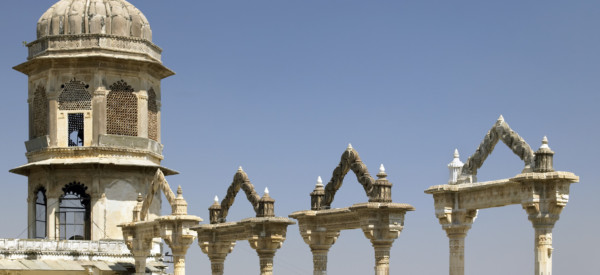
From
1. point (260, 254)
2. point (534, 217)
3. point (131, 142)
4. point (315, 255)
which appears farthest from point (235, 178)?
point (534, 217)

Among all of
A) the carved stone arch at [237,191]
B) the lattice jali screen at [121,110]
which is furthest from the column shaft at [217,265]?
the lattice jali screen at [121,110]

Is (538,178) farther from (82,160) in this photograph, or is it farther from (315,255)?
(82,160)

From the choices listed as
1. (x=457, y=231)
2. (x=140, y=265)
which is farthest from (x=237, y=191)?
(x=457, y=231)

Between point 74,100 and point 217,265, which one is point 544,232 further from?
point 74,100

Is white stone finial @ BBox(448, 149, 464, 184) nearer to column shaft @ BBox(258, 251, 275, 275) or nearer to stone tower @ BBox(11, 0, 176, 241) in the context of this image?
column shaft @ BBox(258, 251, 275, 275)

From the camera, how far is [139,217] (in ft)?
119

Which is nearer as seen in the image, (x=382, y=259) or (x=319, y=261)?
(x=382, y=259)

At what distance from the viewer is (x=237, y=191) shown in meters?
34.2

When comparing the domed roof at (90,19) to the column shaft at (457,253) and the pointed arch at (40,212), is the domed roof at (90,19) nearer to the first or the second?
the pointed arch at (40,212)

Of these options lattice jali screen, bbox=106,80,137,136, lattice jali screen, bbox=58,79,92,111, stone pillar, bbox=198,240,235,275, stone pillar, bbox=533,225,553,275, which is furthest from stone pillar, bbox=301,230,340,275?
lattice jali screen, bbox=58,79,92,111

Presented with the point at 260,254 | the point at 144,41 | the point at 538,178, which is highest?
the point at 144,41

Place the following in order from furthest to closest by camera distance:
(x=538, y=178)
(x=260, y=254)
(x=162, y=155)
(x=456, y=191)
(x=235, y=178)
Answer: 1. (x=162, y=155)
2. (x=235, y=178)
3. (x=260, y=254)
4. (x=456, y=191)
5. (x=538, y=178)

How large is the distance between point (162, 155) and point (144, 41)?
15.3ft

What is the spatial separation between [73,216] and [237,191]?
414 inches
